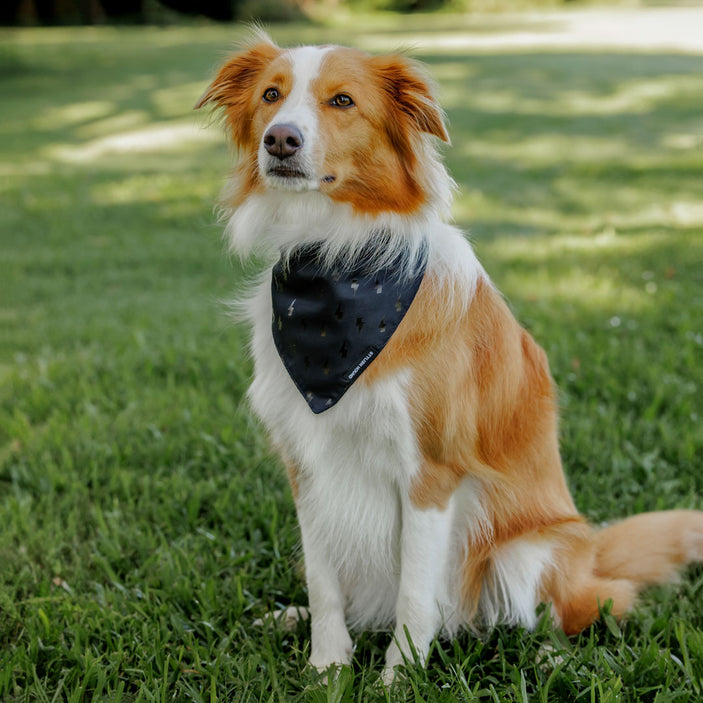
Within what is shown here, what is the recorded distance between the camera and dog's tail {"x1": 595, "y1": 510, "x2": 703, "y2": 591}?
289 cm

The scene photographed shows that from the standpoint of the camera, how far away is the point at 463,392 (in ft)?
8.26

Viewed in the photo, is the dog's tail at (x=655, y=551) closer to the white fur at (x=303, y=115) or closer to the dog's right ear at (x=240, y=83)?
the white fur at (x=303, y=115)

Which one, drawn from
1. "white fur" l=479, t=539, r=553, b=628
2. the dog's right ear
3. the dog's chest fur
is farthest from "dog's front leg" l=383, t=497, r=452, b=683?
the dog's right ear

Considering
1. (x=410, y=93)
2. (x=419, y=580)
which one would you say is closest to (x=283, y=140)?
(x=410, y=93)

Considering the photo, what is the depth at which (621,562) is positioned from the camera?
2.90 metres

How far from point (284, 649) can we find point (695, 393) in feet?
9.11

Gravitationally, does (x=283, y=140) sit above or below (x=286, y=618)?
above

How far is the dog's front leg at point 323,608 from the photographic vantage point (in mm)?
2736

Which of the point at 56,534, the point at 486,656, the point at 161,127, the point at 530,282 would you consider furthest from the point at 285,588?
the point at 161,127

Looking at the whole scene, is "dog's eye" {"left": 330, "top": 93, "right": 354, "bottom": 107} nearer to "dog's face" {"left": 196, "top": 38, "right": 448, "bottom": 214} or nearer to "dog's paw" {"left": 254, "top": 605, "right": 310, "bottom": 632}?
"dog's face" {"left": 196, "top": 38, "right": 448, "bottom": 214}

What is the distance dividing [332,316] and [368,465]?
0.50 metres

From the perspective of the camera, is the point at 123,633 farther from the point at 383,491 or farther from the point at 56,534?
the point at 383,491

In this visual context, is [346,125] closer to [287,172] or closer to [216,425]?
[287,172]

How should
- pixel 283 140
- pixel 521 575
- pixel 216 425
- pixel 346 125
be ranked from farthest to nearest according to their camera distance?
1. pixel 216 425
2. pixel 521 575
3. pixel 346 125
4. pixel 283 140
